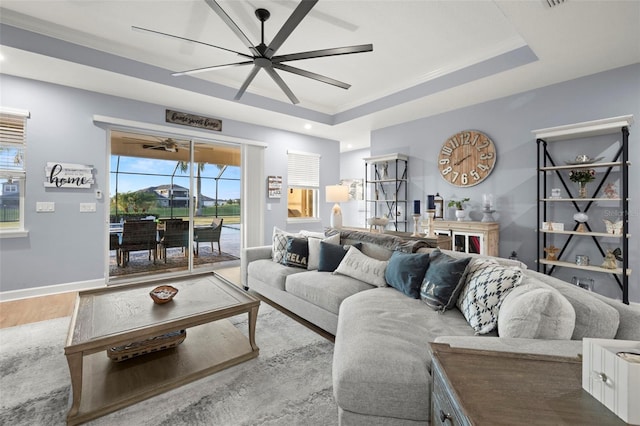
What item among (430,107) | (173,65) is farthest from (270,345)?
(430,107)

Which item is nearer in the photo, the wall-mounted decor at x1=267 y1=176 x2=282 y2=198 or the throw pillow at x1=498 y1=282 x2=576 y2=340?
the throw pillow at x1=498 y1=282 x2=576 y2=340

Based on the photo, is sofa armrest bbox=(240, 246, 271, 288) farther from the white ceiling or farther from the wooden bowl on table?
the white ceiling

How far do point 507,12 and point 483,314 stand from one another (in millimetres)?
2394

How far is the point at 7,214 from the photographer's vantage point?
3416 mm

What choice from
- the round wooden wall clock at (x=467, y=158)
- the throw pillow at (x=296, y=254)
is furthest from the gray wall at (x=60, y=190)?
the round wooden wall clock at (x=467, y=158)

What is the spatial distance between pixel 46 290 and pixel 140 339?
10.2 ft

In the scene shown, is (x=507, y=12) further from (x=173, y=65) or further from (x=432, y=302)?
(x=173, y=65)

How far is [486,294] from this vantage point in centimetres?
166

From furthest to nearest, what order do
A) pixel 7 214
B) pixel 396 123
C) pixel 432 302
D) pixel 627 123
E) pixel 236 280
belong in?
pixel 396 123 < pixel 236 280 < pixel 7 214 < pixel 627 123 < pixel 432 302

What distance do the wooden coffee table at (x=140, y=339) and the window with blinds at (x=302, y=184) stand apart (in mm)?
3680

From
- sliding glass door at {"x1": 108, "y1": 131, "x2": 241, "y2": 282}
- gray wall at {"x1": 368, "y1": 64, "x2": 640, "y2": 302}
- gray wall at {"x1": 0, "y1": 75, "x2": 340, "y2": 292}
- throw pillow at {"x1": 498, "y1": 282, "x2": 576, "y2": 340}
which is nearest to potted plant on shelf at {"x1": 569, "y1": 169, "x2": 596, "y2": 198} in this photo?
gray wall at {"x1": 368, "y1": 64, "x2": 640, "y2": 302}

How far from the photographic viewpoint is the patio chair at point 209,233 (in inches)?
206

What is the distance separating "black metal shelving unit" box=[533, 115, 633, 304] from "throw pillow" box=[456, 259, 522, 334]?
225cm

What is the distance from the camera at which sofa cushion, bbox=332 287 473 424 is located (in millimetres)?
1219
